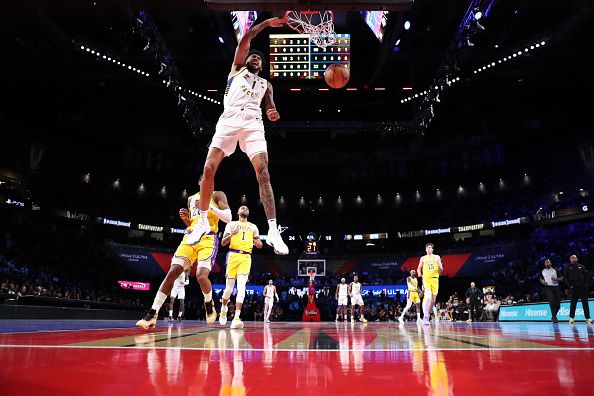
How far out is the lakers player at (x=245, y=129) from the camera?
455 centimetres

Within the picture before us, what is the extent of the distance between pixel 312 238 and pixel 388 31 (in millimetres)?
18214

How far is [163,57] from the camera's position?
1739 centimetres

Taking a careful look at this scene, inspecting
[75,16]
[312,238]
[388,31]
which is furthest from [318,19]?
[312,238]

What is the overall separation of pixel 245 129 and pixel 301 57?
11859mm

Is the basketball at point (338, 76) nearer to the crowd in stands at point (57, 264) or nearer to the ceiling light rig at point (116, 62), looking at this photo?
the crowd in stands at point (57, 264)

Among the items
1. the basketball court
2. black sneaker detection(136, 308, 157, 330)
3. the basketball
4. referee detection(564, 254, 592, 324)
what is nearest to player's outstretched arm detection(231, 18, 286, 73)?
the basketball

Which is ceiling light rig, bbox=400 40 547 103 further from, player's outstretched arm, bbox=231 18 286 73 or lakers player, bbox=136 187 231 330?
player's outstretched arm, bbox=231 18 286 73

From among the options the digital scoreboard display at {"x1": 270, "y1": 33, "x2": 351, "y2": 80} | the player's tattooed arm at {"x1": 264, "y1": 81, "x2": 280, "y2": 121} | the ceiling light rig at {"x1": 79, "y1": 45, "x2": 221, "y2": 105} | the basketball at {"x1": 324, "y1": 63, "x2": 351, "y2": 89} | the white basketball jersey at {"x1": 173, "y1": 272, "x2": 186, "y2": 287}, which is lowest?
the white basketball jersey at {"x1": 173, "y1": 272, "x2": 186, "y2": 287}

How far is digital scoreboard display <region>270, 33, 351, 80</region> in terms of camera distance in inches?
611

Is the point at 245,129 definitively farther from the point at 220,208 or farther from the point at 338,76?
the point at 338,76

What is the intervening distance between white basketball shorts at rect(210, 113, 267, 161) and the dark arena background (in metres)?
0.07

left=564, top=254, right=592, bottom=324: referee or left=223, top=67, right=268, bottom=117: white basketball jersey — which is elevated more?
left=223, top=67, right=268, bottom=117: white basketball jersey

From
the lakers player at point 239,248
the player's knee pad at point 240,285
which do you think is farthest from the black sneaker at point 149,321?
the player's knee pad at point 240,285

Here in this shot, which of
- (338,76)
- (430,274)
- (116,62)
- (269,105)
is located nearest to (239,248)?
(269,105)
